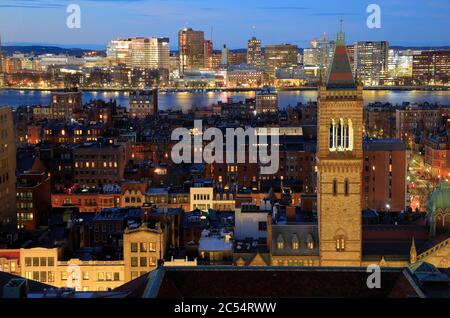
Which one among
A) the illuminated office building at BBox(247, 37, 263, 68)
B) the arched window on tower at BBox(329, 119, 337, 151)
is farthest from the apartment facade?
the illuminated office building at BBox(247, 37, 263, 68)

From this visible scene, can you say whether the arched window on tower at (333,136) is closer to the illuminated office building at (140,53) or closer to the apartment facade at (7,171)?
the apartment facade at (7,171)

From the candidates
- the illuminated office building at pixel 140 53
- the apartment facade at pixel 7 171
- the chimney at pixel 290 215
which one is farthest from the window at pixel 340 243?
the illuminated office building at pixel 140 53

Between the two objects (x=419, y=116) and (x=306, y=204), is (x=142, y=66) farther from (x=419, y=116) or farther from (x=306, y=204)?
(x=306, y=204)

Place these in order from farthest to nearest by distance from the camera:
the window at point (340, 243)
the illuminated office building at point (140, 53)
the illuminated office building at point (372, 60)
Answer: the illuminated office building at point (140, 53), the illuminated office building at point (372, 60), the window at point (340, 243)

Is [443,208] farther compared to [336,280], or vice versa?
[443,208]

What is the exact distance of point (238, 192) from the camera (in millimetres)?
24797

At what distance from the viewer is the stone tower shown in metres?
13.9

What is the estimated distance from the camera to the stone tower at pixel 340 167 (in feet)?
45.6

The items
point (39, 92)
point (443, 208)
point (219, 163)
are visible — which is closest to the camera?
point (443, 208)

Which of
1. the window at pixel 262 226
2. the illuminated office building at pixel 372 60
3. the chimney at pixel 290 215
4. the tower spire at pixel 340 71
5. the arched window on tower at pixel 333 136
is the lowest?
the window at pixel 262 226

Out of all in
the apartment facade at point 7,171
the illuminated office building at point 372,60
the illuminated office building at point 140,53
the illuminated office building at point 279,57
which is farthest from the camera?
the illuminated office building at point 279,57

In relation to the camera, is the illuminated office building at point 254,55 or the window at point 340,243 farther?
the illuminated office building at point 254,55
